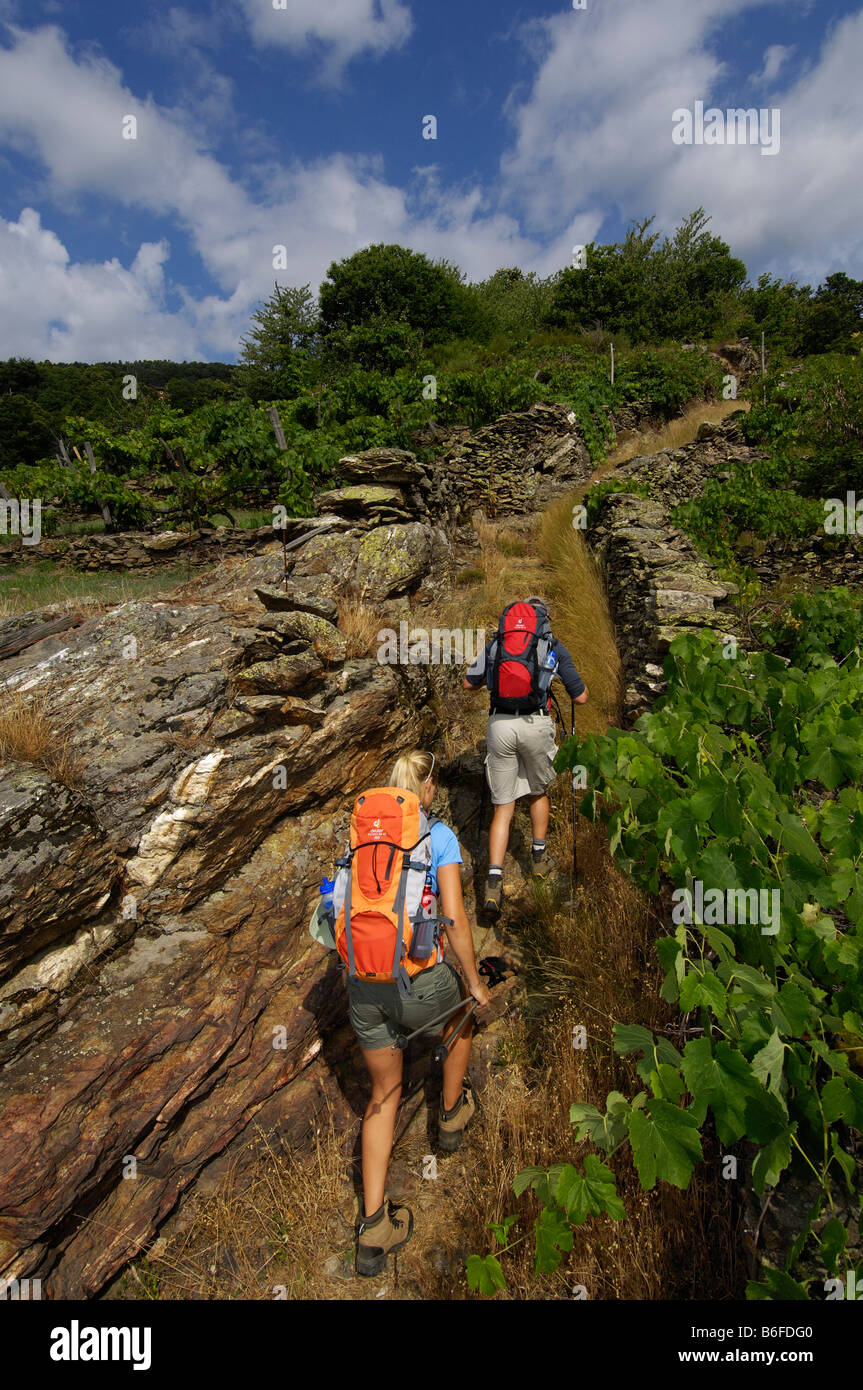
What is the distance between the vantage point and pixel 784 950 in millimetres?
1779

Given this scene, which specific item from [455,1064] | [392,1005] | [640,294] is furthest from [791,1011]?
[640,294]

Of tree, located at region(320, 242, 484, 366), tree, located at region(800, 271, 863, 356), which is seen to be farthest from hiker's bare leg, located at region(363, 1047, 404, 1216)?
tree, located at region(800, 271, 863, 356)

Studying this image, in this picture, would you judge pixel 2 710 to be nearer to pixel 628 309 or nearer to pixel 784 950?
pixel 784 950

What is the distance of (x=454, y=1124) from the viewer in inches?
120

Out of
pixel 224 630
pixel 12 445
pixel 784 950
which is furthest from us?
pixel 12 445

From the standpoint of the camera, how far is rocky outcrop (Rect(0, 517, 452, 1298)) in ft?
9.07

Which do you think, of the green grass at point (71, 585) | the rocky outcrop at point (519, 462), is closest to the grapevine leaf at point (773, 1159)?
the green grass at point (71, 585)

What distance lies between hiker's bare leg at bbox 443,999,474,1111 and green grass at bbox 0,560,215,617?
445cm

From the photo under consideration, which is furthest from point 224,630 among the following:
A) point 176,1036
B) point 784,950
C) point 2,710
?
point 784,950

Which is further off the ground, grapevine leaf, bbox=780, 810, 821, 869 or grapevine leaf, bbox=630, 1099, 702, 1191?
grapevine leaf, bbox=780, 810, 821, 869

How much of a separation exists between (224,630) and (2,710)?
1.55 metres

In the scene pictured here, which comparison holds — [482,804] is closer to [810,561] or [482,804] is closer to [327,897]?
[327,897]

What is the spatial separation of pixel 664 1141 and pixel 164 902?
2961mm

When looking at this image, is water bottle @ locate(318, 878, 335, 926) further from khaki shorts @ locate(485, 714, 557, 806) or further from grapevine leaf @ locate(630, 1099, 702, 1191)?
khaki shorts @ locate(485, 714, 557, 806)
